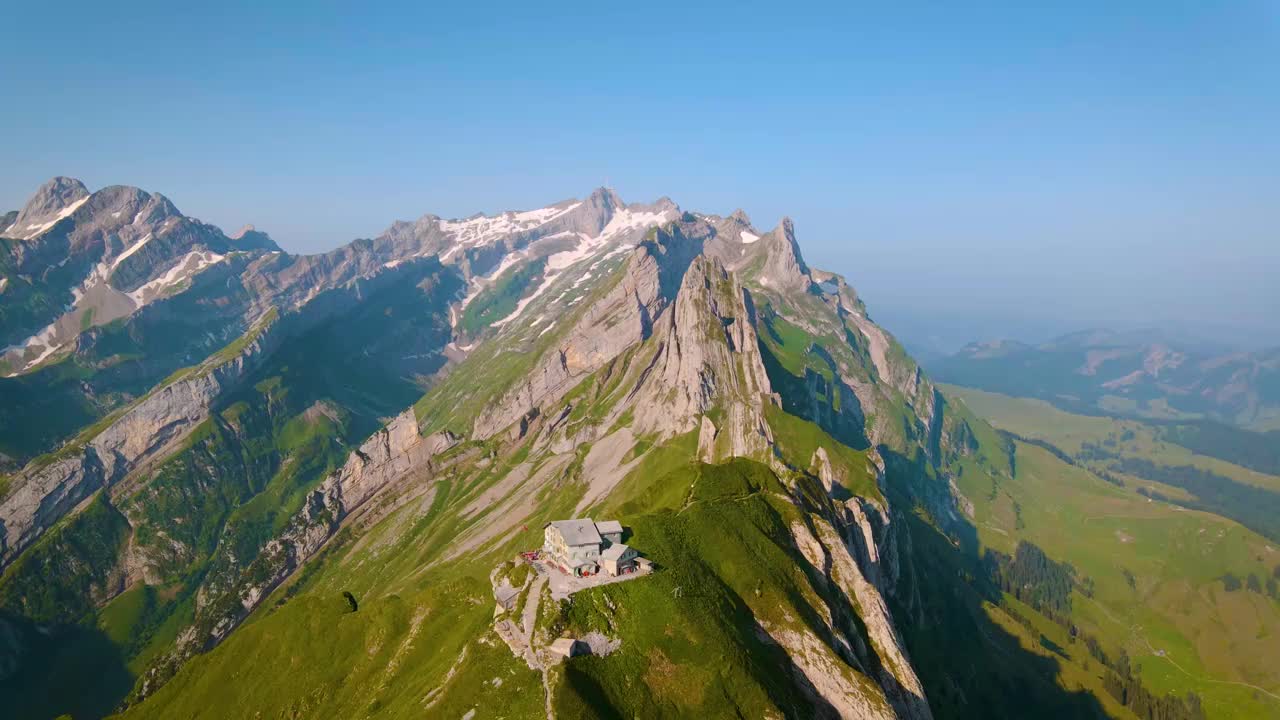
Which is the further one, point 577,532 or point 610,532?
point 610,532

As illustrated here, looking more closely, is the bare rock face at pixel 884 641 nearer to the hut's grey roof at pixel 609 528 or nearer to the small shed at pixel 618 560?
the hut's grey roof at pixel 609 528

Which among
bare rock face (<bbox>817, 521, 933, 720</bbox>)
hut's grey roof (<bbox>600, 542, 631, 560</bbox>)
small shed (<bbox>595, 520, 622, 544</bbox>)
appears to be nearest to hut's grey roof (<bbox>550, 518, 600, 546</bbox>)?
small shed (<bbox>595, 520, 622, 544</bbox>)

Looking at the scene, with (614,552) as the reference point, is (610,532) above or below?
above

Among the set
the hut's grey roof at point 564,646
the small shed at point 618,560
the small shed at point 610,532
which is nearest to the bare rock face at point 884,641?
the small shed at point 610,532

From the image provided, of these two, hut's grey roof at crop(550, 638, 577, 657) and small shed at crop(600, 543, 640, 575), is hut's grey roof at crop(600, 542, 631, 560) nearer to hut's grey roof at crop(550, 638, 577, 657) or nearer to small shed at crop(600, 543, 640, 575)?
small shed at crop(600, 543, 640, 575)

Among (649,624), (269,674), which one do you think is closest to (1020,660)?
(649,624)

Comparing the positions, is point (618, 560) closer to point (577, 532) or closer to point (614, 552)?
point (614, 552)

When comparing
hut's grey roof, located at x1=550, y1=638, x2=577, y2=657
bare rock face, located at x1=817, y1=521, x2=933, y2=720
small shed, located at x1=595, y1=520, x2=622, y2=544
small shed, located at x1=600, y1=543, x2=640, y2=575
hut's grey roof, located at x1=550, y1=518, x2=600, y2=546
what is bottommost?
bare rock face, located at x1=817, y1=521, x2=933, y2=720

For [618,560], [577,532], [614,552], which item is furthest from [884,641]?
[577,532]
